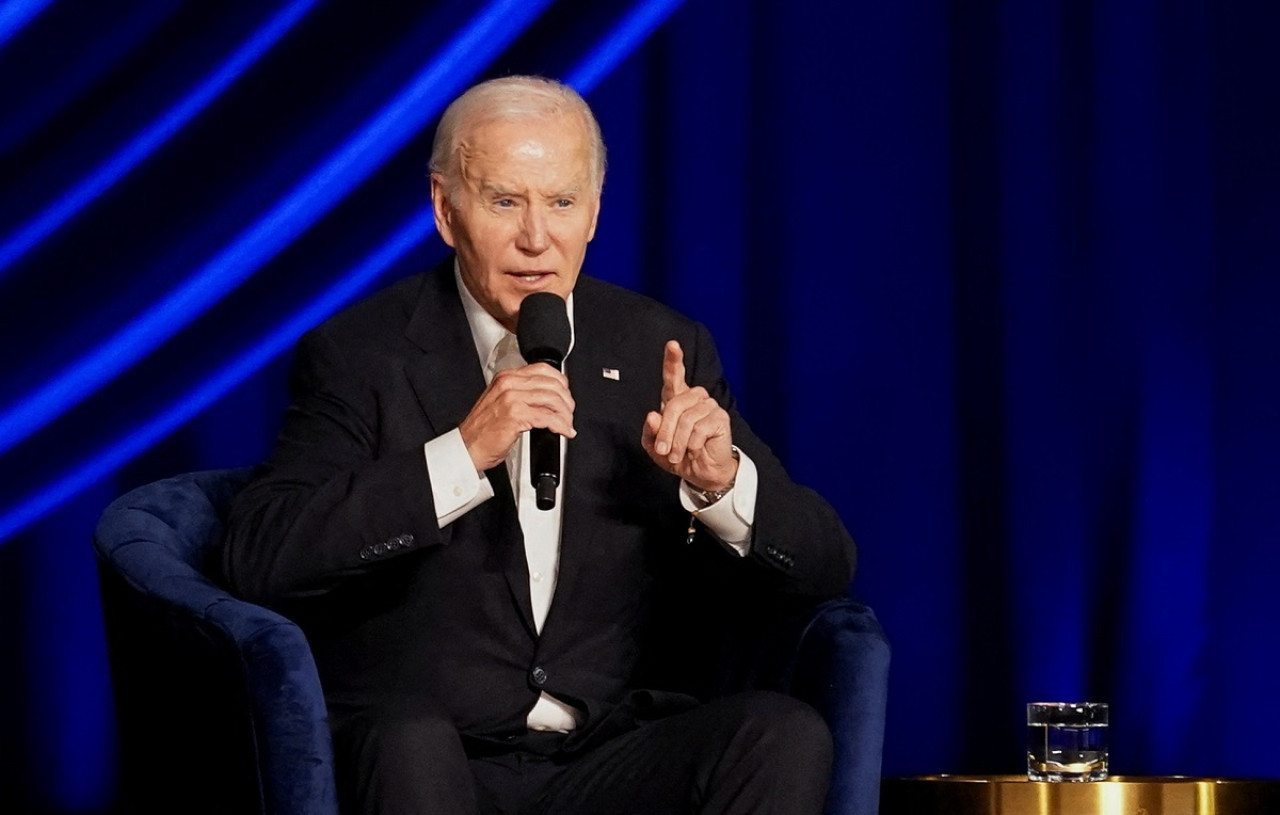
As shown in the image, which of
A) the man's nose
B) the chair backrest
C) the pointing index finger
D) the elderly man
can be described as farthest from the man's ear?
the chair backrest

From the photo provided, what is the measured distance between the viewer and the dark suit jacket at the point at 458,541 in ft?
7.16

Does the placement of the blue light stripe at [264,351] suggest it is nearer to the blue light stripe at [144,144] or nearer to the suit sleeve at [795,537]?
the blue light stripe at [144,144]

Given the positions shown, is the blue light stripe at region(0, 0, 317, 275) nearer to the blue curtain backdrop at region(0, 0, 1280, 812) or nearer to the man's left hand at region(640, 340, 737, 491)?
the blue curtain backdrop at region(0, 0, 1280, 812)

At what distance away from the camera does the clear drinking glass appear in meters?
2.78

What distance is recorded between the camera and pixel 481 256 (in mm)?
2420

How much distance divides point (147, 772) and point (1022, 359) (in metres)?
1.68

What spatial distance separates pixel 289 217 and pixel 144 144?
0.83 feet

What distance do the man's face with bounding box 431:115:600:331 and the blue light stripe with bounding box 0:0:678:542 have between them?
0.59 metres

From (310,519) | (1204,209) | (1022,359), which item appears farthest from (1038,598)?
(310,519)

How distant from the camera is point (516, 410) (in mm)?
2088

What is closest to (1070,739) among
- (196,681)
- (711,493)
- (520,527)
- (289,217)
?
(711,493)

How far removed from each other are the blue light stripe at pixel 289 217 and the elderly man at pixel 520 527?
480mm

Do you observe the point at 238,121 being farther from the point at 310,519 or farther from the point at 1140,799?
the point at 1140,799

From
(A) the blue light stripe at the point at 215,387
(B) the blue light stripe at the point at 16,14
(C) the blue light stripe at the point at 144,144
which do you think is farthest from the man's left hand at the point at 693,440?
(B) the blue light stripe at the point at 16,14
